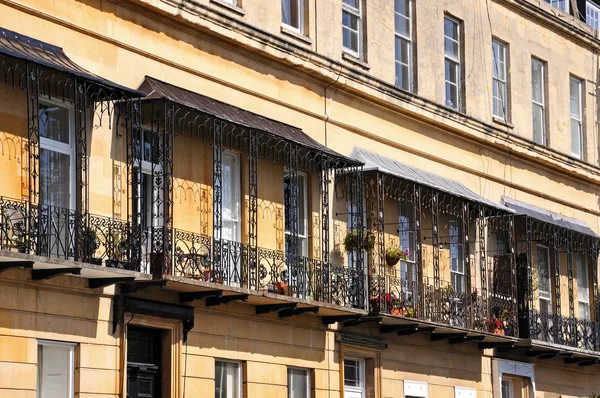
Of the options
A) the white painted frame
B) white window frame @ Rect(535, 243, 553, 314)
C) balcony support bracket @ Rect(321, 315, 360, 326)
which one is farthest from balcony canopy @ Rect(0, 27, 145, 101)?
white window frame @ Rect(535, 243, 553, 314)

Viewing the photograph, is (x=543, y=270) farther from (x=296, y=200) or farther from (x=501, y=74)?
(x=296, y=200)

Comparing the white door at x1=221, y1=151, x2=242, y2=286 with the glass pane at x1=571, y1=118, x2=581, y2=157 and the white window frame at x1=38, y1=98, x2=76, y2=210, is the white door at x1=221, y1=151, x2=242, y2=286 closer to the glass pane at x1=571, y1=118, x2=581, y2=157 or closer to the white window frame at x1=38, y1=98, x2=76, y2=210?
the white window frame at x1=38, y1=98, x2=76, y2=210

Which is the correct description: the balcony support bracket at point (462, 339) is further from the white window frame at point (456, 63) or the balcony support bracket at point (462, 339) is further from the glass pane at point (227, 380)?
the glass pane at point (227, 380)

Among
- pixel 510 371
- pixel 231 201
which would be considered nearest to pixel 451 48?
pixel 510 371

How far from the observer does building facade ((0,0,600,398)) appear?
1933cm

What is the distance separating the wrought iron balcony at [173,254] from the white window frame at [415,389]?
297 centimetres

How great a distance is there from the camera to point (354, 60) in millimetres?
26625

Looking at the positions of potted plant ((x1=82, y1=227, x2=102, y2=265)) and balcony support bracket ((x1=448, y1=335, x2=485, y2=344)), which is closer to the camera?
potted plant ((x1=82, y1=227, x2=102, y2=265))

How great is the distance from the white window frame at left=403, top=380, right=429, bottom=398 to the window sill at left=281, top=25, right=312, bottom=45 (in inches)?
258

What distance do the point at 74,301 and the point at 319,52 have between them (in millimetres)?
8025

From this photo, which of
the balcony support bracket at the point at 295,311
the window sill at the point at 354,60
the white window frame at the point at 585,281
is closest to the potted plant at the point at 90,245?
the balcony support bracket at the point at 295,311


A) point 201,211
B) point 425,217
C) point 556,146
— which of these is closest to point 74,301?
point 201,211

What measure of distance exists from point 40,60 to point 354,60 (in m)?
9.52

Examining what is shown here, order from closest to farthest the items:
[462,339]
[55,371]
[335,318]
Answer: [55,371] → [335,318] → [462,339]
